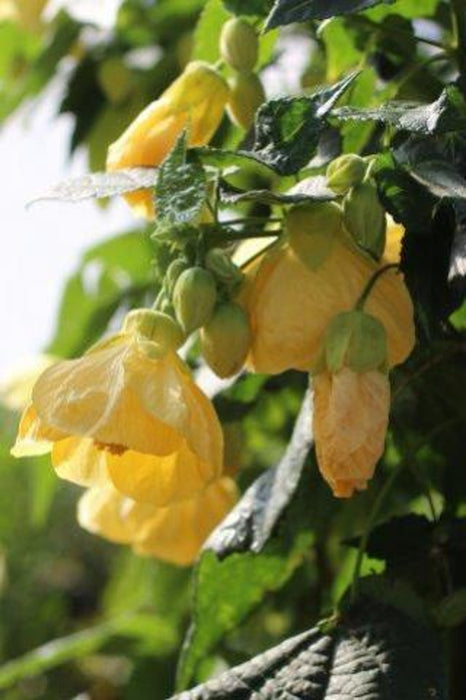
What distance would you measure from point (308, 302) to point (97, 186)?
0.41 feet

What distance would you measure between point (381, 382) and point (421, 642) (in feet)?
0.46

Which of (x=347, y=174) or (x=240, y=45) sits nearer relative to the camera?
(x=347, y=174)

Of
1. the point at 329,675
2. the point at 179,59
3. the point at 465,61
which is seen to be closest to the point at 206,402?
the point at 329,675

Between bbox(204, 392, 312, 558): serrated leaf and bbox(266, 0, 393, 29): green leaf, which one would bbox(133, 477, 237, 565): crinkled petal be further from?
bbox(266, 0, 393, 29): green leaf

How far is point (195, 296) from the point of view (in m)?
0.67

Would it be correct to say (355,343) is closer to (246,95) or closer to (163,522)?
(246,95)

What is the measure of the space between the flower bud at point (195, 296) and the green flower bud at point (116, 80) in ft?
2.27

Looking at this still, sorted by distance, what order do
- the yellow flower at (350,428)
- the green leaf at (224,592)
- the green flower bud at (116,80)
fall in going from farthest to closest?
the green flower bud at (116,80), the green leaf at (224,592), the yellow flower at (350,428)

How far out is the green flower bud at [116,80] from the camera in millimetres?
1335

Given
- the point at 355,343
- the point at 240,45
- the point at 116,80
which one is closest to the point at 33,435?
the point at 355,343

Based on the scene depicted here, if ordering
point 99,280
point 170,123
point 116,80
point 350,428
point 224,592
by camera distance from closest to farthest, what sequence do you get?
point 350,428, point 170,123, point 224,592, point 116,80, point 99,280

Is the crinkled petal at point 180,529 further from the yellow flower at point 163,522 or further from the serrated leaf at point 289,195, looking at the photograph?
the serrated leaf at point 289,195

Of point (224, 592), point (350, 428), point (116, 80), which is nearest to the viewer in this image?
point (350, 428)

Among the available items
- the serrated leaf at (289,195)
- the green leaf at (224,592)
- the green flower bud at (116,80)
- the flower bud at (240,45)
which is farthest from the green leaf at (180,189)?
the green flower bud at (116,80)
